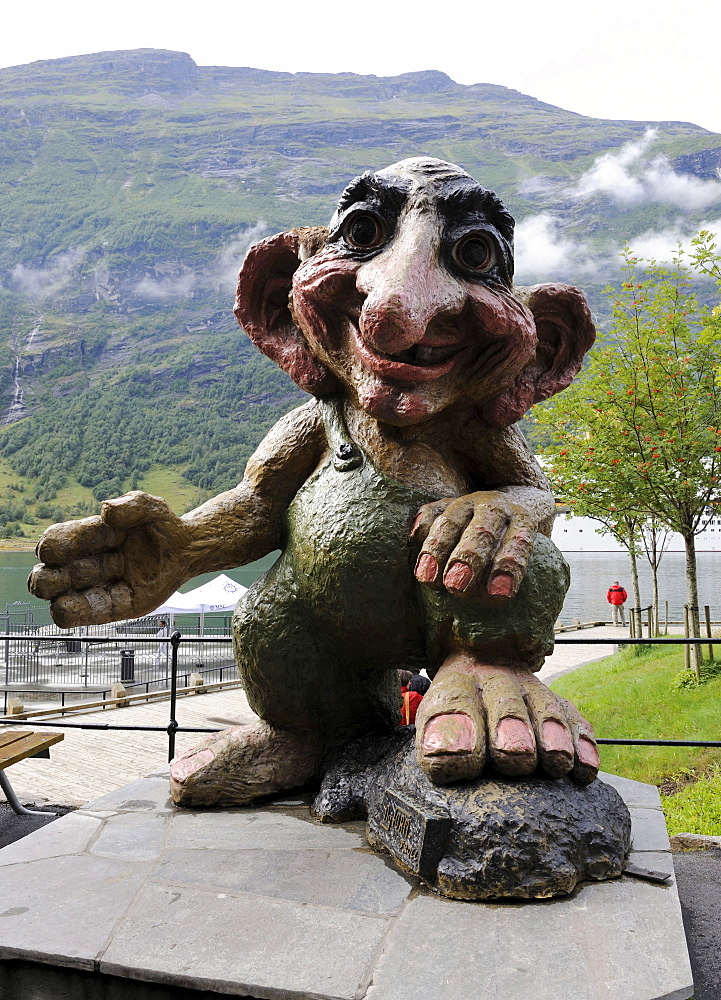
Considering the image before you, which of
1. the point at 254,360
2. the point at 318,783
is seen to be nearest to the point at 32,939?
the point at 318,783

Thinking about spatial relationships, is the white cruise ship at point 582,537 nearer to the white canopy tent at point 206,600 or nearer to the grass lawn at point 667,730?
the white canopy tent at point 206,600

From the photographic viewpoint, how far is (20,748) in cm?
339

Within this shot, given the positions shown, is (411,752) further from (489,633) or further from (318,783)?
(318,783)

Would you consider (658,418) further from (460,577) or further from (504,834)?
(504,834)

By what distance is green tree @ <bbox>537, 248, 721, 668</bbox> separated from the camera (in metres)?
8.79

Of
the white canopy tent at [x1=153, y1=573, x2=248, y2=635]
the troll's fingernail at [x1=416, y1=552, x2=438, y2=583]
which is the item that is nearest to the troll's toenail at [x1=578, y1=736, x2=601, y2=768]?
the troll's fingernail at [x1=416, y1=552, x2=438, y2=583]

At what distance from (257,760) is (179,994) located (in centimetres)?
93

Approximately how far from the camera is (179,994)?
1.42 m

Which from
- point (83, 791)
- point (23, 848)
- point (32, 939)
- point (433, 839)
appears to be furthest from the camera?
point (83, 791)

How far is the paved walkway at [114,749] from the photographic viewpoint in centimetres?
793

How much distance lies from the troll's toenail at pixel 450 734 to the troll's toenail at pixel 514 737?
60 millimetres

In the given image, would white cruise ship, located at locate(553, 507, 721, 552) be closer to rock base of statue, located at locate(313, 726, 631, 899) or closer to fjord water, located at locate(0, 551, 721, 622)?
fjord water, located at locate(0, 551, 721, 622)

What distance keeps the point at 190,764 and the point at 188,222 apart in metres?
172

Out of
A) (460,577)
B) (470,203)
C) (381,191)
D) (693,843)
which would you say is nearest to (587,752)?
(460,577)
